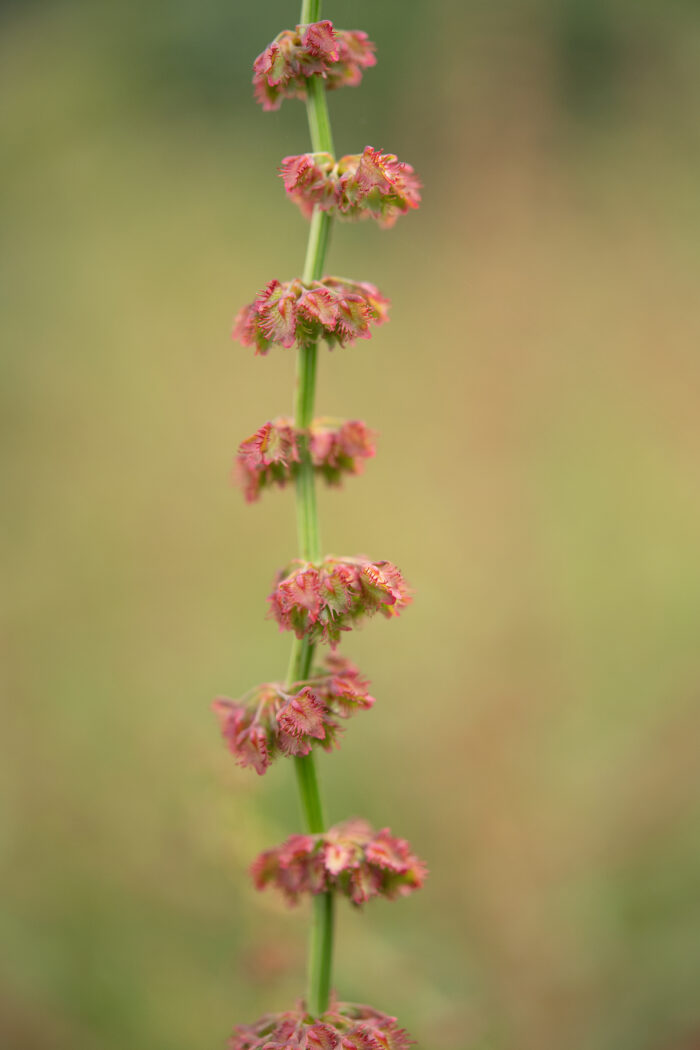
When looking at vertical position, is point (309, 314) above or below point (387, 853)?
above

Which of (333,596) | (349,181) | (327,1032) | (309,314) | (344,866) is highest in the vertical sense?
(349,181)

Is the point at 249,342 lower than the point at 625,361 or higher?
lower

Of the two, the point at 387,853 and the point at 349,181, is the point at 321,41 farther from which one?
the point at 387,853

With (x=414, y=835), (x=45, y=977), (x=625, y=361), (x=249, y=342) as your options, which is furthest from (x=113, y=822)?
(x=625, y=361)

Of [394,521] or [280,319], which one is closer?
[280,319]

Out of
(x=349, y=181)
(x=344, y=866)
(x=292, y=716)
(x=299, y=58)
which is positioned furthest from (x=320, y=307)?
(x=344, y=866)

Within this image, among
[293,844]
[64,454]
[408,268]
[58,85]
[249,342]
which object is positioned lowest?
[293,844]

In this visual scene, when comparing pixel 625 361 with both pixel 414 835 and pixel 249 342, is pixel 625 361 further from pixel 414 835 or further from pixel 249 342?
pixel 249 342
